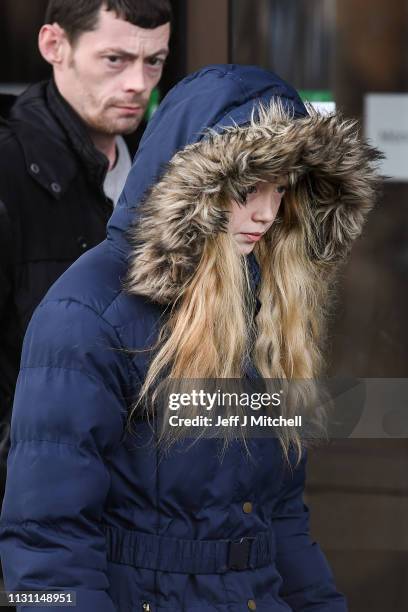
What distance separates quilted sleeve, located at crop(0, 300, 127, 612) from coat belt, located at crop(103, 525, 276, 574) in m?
0.06

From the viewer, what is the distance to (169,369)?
2447 mm

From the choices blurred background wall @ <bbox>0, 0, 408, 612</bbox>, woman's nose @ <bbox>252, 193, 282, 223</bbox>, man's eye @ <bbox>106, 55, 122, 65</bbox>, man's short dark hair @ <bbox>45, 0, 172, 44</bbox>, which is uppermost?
man's short dark hair @ <bbox>45, 0, 172, 44</bbox>

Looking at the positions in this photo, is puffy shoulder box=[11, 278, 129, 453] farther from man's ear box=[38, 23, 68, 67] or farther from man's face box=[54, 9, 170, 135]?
man's ear box=[38, 23, 68, 67]

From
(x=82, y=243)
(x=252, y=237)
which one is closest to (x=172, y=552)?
(x=252, y=237)

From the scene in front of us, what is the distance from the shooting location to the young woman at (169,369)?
7.61ft

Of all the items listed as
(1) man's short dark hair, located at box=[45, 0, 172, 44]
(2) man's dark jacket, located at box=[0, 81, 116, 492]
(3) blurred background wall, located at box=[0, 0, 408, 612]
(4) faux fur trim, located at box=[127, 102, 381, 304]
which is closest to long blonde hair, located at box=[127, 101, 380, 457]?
(4) faux fur trim, located at box=[127, 102, 381, 304]

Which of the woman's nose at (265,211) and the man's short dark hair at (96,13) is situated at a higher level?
the man's short dark hair at (96,13)

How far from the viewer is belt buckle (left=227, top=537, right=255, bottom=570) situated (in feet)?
8.10

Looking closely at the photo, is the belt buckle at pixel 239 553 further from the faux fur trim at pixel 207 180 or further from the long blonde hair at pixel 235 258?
the faux fur trim at pixel 207 180

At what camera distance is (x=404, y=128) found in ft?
15.2

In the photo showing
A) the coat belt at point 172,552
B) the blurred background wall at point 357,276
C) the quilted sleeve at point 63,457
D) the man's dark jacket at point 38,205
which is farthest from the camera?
the blurred background wall at point 357,276

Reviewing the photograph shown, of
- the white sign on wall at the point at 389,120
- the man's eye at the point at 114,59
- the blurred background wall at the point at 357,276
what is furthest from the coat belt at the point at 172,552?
the white sign on wall at the point at 389,120

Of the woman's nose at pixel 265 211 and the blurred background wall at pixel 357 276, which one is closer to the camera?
the woman's nose at pixel 265 211

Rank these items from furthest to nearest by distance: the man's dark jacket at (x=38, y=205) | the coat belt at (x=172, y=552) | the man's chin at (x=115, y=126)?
the man's chin at (x=115, y=126)
the man's dark jacket at (x=38, y=205)
the coat belt at (x=172, y=552)
